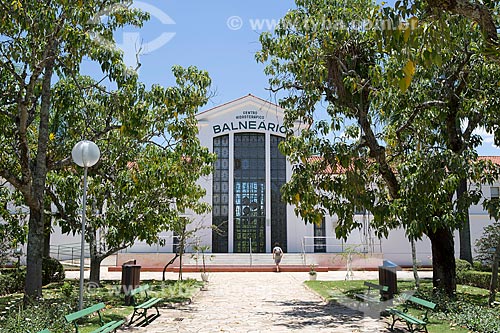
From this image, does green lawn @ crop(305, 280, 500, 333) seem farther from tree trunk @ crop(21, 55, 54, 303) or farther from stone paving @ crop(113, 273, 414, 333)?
tree trunk @ crop(21, 55, 54, 303)

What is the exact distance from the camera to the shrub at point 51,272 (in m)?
19.2

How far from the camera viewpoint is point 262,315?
1221 cm

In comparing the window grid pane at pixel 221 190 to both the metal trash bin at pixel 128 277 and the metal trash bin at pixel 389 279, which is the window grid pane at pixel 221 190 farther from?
the metal trash bin at pixel 389 279

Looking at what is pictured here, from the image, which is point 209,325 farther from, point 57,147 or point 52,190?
point 52,190

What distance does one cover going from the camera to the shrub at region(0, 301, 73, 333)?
8281mm

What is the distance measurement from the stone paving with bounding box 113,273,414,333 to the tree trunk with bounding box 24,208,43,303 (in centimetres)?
268

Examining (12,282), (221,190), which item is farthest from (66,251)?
(12,282)

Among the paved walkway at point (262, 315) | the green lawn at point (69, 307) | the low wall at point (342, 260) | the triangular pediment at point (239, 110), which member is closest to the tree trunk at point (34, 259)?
the green lawn at point (69, 307)

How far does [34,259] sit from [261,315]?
17.6 ft

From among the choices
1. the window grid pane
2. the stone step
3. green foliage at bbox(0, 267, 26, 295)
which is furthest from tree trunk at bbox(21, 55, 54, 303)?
the window grid pane

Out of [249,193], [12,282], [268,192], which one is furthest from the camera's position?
[249,193]

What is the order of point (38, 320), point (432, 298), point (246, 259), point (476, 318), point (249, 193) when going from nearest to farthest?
point (38, 320) < point (476, 318) < point (432, 298) < point (246, 259) < point (249, 193)

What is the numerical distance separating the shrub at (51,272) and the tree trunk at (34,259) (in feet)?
28.5

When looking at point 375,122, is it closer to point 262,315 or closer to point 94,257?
point 262,315
